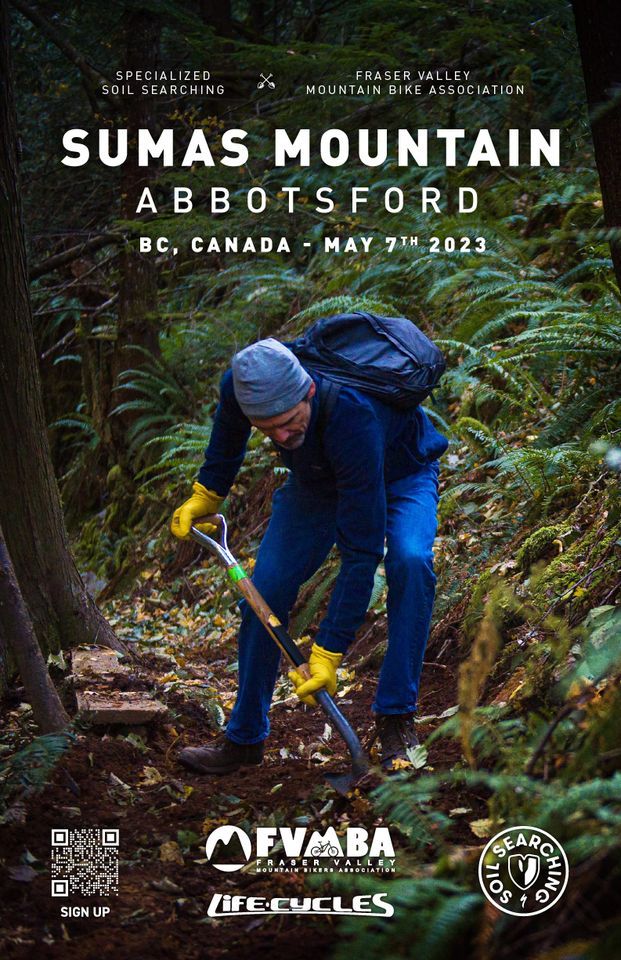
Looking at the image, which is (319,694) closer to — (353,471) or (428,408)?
(353,471)

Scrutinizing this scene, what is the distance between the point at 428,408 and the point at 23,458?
320 cm

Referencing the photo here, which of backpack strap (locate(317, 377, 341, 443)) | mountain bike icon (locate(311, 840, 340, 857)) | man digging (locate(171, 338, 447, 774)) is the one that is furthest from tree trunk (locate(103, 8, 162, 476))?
mountain bike icon (locate(311, 840, 340, 857))

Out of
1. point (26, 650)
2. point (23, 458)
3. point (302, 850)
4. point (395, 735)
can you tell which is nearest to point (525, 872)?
point (302, 850)

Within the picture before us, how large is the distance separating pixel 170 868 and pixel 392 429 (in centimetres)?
183

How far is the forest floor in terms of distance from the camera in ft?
8.39

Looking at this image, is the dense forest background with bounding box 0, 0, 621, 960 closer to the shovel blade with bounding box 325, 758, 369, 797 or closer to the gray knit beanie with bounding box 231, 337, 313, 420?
the shovel blade with bounding box 325, 758, 369, 797

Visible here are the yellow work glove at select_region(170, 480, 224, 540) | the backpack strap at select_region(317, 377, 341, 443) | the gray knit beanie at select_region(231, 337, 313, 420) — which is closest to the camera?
the gray knit beanie at select_region(231, 337, 313, 420)

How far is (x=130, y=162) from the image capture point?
9.80 m

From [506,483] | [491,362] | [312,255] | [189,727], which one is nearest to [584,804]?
[189,727]

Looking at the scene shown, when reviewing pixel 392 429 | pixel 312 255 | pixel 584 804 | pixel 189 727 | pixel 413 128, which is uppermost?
pixel 413 128

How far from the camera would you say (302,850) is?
9.77ft

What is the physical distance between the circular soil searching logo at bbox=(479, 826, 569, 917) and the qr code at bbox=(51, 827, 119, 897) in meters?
1.29

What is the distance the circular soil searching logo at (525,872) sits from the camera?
2104 millimetres

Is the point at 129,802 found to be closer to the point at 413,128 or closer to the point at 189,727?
the point at 189,727
